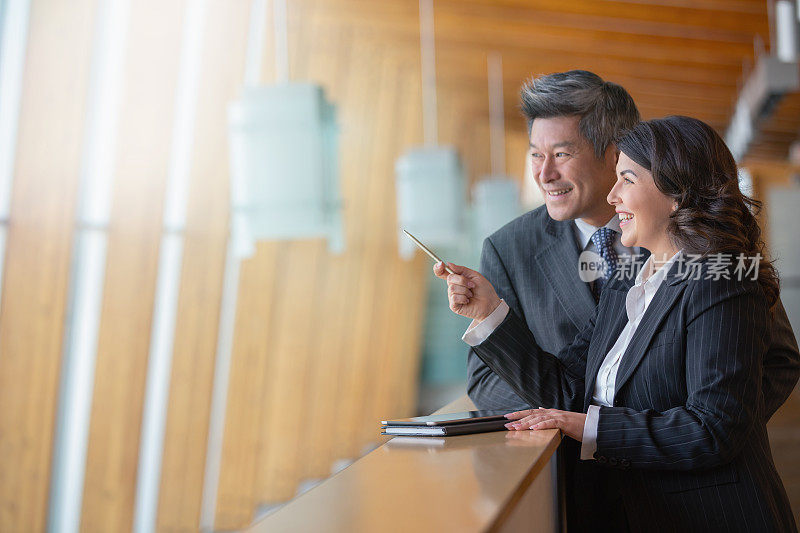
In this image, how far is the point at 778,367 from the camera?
7.18ft

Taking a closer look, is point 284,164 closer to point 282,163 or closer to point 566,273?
point 282,163

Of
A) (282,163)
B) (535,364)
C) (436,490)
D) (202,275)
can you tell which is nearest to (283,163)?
(282,163)

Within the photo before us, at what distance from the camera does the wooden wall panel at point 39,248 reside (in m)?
4.07

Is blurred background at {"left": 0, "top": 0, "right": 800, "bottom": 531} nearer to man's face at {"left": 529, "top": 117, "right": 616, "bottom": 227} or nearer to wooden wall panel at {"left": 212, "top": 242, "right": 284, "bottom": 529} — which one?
wooden wall panel at {"left": 212, "top": 242, "right": 284, "bottom": 529}

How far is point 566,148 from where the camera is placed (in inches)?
100

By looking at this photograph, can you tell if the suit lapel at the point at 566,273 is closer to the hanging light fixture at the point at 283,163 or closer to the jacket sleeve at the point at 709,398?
the jacket sleeve at the point at 709,398

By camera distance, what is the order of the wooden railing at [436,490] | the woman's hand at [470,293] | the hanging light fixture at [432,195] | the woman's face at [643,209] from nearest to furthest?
the wooden railing at [436,490] < the woman's face at [643,209] < the woman's hand at [470,293] < the hanging light fixture at [432,195]

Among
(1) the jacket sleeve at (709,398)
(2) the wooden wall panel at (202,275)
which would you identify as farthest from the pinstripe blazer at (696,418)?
(2) the wooden wall panel at (202,275)

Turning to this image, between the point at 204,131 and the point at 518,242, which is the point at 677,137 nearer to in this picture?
the point at 518,242

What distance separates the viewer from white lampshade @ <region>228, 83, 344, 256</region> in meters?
3.53

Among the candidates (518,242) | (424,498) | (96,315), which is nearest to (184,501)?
(96,315)

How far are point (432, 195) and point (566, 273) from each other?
321 cm

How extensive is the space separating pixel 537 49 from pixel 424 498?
7518mm

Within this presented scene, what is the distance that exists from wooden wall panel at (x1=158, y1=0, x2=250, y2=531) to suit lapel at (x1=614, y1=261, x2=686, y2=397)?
13.7 feet
